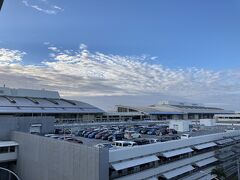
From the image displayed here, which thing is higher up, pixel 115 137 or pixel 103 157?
pixel 115 137

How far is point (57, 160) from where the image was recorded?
18391 mm

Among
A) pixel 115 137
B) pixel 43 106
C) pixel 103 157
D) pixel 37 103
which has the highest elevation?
pixel 37 103

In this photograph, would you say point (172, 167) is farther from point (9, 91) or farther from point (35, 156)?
point (9, 91)

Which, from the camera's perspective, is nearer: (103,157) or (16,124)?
(103,157)

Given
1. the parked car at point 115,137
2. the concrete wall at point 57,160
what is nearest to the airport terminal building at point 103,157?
the concrete wall at point 57,160

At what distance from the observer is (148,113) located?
78.8 metres

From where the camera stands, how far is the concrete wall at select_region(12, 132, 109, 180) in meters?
15.4

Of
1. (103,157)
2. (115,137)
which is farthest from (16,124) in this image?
(103,157)

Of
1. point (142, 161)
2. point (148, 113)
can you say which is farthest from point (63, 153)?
point (148, 113)

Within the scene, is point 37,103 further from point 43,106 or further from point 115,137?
point 115,137

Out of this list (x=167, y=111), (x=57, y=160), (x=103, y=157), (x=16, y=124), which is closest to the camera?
(x=103, y=157)

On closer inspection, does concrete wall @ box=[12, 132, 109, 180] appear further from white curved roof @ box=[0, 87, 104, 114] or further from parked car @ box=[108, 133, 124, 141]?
white curved roof @ box=[0, 87, 104, 114]

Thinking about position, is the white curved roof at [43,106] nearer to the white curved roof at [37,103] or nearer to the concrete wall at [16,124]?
the white curved roof at [37,103]

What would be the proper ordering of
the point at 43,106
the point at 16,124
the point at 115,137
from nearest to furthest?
the point at 16,124 → the point at 115,137 → the point at 43,106
